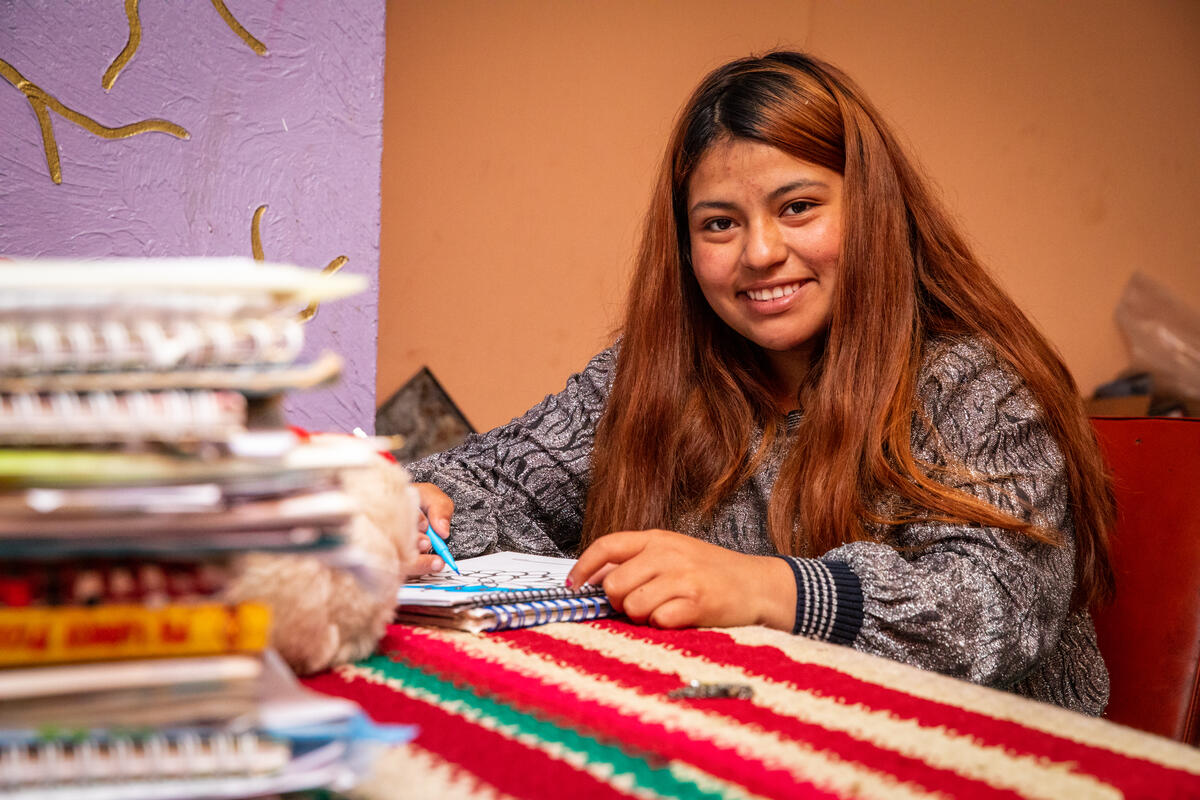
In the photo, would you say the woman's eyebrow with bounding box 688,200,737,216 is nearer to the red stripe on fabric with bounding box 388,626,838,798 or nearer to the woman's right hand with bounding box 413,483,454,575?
the woman's right hand with bounding box 413,483,454,575

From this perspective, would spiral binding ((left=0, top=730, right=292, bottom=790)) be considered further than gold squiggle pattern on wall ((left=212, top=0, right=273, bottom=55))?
No

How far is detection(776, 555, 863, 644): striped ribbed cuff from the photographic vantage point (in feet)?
2.86

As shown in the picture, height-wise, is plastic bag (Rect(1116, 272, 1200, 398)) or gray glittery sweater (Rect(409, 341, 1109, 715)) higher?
plastic bag (Rect(1116, 272, 1200, 398))

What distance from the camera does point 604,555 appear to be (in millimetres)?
844

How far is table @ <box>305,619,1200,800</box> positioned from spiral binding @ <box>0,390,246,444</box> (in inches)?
6.7

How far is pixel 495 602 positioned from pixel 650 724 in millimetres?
270

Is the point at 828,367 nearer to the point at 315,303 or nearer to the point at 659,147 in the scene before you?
the point at 315,303

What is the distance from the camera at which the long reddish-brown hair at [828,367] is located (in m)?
1.16

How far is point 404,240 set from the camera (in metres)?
2.31

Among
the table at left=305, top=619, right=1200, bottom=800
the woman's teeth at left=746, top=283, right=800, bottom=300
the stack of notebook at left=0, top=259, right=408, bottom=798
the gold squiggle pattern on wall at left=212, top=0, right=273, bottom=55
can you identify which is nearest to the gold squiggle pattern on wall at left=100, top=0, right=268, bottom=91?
the gold squiggle pattern on wall at left=212, top=0, right=273, bottom=55

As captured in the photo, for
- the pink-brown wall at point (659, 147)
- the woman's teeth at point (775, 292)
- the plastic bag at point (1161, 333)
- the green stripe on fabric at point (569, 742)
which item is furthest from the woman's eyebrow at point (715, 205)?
the plastic bag at point (1161, 333)

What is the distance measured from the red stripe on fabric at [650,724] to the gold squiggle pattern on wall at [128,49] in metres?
0.97

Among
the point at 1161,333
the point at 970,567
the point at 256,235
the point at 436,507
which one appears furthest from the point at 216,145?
the point at 1161,333

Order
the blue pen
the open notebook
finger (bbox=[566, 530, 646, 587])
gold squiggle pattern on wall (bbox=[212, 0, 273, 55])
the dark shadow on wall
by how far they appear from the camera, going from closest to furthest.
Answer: the open notebook → finger (bbox=[566, 530, 646, 587]) → the blue pen → gold squiggle pattern on wall (bbox=[212, 0, 273, 55]) → the dark shadow on wall
